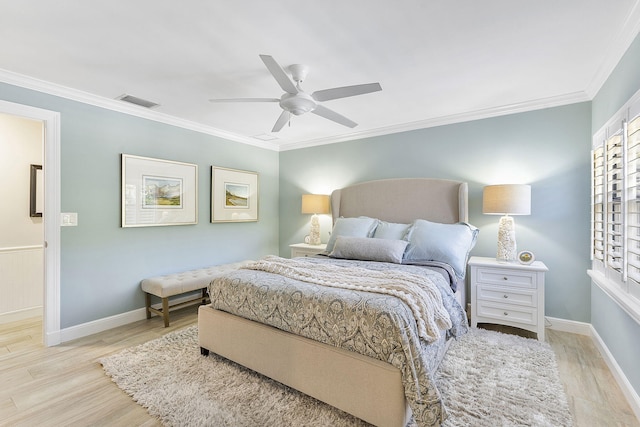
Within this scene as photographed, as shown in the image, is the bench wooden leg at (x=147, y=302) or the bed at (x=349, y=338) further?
the bench wooden leg at (x=147, y=302)

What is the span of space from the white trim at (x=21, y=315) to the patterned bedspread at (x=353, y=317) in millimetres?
2845

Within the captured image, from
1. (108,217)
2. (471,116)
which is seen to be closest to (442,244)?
(471,116)

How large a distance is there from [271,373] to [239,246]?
2813 millimetres

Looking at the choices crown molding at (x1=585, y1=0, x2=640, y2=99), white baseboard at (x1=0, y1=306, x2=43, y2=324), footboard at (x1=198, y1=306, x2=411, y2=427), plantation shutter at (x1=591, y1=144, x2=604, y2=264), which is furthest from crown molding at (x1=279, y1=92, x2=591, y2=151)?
white baseboard at (x1=0, y1=306, x2=43, y2=324)

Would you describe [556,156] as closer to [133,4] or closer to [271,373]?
[271,373]

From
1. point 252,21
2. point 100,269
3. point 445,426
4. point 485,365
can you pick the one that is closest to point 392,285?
point 445,426

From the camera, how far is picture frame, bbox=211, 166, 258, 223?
14.1 feet

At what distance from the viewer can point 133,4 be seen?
1736mm

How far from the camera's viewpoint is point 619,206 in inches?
86.5

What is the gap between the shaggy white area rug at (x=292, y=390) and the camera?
1.81 m

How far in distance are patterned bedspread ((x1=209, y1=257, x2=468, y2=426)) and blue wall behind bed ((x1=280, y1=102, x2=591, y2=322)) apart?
1.50 metres

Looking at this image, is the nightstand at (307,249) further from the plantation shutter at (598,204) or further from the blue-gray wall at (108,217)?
the plantation shutter at (598,204)

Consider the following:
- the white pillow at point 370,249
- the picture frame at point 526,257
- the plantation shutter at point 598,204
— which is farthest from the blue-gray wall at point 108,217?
the plantation shutter at point 598,204

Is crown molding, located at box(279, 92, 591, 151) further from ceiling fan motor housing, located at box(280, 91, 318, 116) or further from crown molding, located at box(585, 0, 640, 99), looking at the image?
ceiling fan motor housing, located at box(280, 91, 318, 116)
